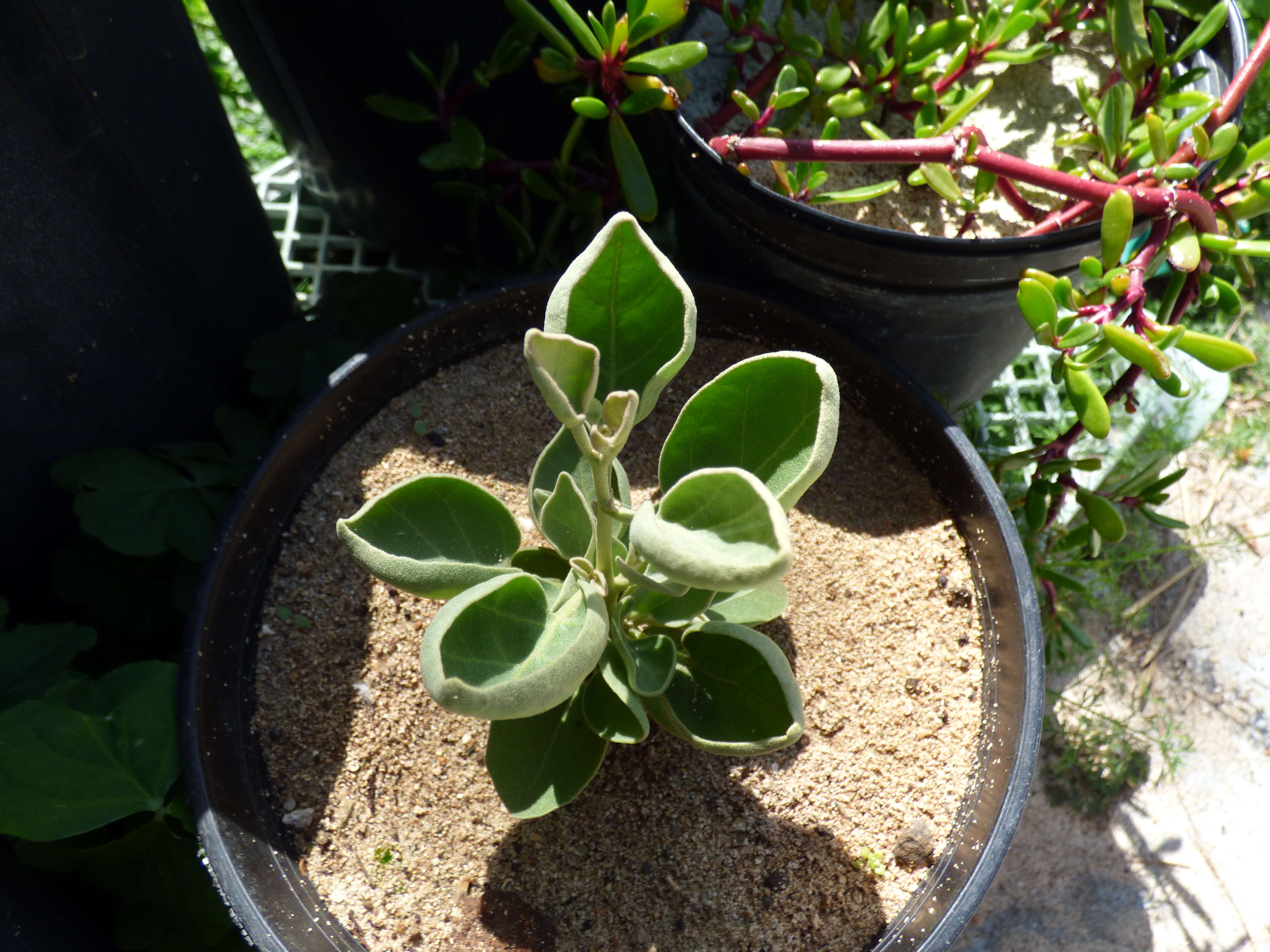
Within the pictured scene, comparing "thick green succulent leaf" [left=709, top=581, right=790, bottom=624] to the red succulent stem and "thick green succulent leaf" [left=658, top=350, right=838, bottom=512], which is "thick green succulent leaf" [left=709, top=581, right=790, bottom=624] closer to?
"thick green succulent leaf" [left=658, top=350, right=838, bottom=512]

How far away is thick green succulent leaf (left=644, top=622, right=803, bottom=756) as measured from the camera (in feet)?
2.28

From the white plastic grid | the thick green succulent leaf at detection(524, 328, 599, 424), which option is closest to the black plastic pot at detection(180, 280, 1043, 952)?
the thick green succulent leaf at detection(524, 328, 599, 424)

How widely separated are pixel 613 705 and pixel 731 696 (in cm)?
10

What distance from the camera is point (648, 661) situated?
0.75 meters

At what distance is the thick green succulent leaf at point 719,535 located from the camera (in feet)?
1.72

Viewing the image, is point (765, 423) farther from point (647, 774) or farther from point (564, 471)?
point (647, 774)

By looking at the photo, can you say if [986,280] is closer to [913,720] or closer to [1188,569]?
[913,720]

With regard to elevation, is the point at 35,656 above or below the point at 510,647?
below

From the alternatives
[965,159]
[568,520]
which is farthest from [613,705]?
[965,159]

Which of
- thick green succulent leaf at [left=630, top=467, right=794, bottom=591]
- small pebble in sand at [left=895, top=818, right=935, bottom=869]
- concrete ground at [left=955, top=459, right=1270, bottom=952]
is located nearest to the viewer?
thick green succulent leaf at [left=630, top=467, right=794, bottom=591]

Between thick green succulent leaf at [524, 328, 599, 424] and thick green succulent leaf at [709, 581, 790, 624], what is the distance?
11.6 inches

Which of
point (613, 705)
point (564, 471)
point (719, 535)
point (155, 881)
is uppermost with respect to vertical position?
point (719, 535)

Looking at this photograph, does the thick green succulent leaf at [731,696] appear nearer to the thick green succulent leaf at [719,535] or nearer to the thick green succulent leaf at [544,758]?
the thick green succulent leaf at [544,758]

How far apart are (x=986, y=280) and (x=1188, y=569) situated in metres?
1.00
